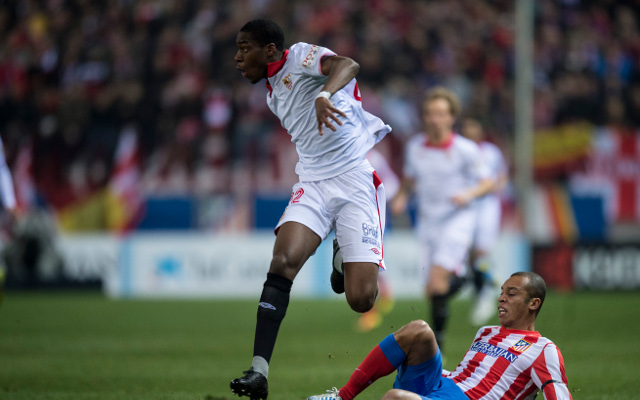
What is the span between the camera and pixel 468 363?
473 centimetres

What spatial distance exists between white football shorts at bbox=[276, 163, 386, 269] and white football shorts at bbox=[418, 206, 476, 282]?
9.94 ft

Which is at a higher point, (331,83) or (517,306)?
(331,83)

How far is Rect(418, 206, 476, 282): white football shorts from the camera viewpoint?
8.47 metres

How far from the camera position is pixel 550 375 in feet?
14.4

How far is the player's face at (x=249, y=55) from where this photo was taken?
5383 millimetres

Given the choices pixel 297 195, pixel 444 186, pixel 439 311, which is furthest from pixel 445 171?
pixel 297 195

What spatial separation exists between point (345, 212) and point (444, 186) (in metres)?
3.62

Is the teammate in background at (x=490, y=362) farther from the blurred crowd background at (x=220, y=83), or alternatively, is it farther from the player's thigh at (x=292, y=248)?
the blurred crowd background at (x=220, y=83)

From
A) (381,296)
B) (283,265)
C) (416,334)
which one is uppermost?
(283,265)

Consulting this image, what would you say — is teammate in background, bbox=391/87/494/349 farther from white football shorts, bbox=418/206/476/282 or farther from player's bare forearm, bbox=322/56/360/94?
player's bare forearm, bbox=322/56/360/94

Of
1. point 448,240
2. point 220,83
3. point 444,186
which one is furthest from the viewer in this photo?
point 220,83

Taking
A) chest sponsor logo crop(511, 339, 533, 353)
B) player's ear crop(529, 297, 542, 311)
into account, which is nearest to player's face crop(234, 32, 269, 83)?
player's ear crop(529, 297, 542, 311)

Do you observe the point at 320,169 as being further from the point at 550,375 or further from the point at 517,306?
the point at 550,375

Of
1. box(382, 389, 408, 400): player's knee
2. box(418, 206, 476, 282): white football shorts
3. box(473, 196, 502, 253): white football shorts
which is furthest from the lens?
box(473, 196, 502, 253): white football shorts
